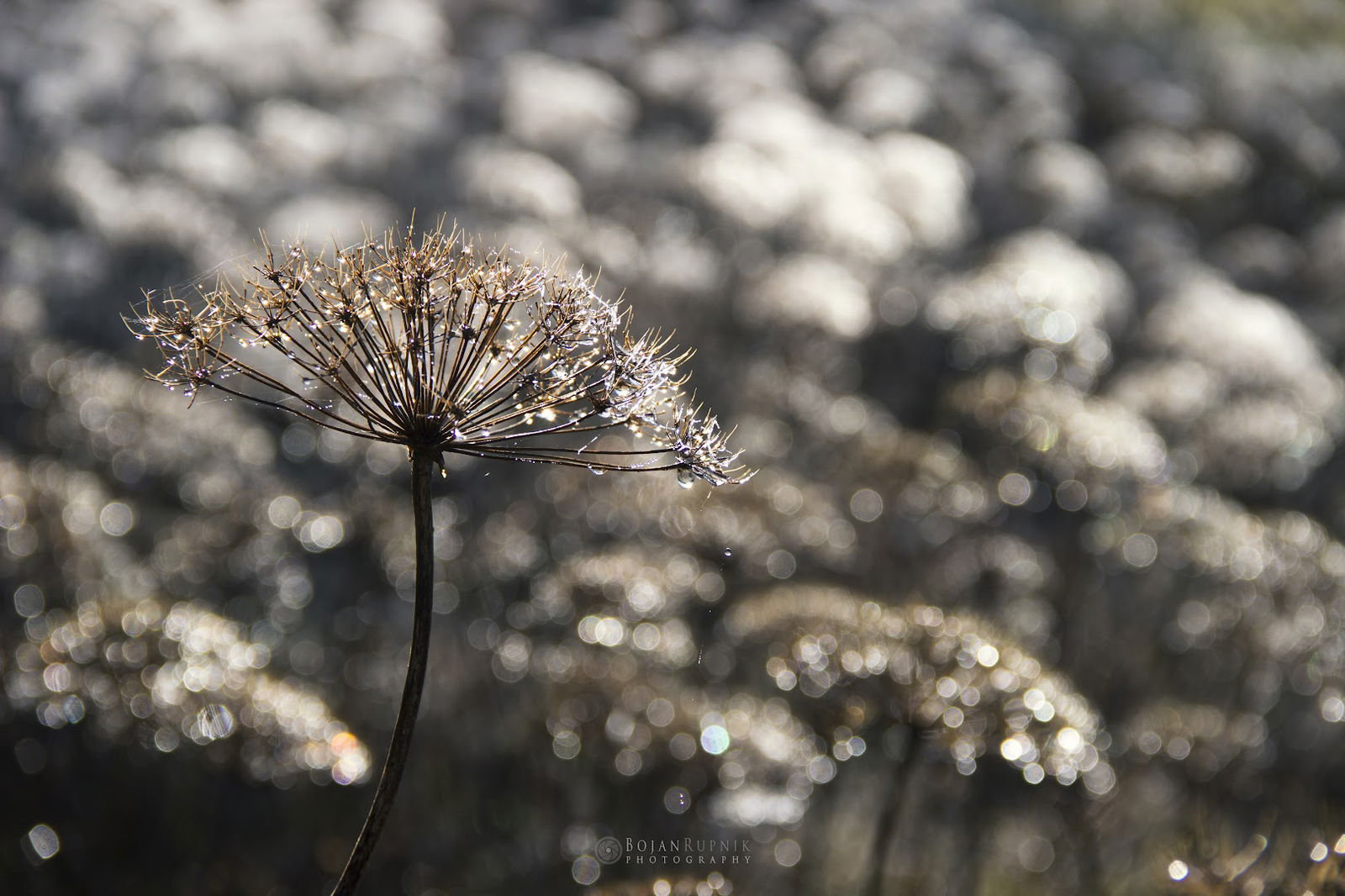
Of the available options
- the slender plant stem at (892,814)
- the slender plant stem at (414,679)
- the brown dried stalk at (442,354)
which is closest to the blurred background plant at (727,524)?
the slender plant stem at (892,814)

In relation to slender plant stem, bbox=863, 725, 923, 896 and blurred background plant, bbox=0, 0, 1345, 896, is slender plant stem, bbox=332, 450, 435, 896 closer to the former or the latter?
blurred background plant, bbox=0, 0, 1345, 896

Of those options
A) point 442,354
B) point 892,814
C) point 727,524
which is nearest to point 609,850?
point 727,524

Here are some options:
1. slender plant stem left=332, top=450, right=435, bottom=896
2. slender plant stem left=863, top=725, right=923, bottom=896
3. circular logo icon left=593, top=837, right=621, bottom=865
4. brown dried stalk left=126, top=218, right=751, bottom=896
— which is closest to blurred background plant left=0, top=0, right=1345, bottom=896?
slender plant stem left=863, top=725, right=923, bottom=896

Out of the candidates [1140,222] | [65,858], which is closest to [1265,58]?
[1140,222]

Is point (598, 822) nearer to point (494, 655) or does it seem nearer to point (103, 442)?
point (494, 655)

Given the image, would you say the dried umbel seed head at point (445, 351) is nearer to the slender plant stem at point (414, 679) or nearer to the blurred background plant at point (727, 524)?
the slender plant stem at point (414, 679)

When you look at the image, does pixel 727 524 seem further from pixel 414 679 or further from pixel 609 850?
pixel 414 679
